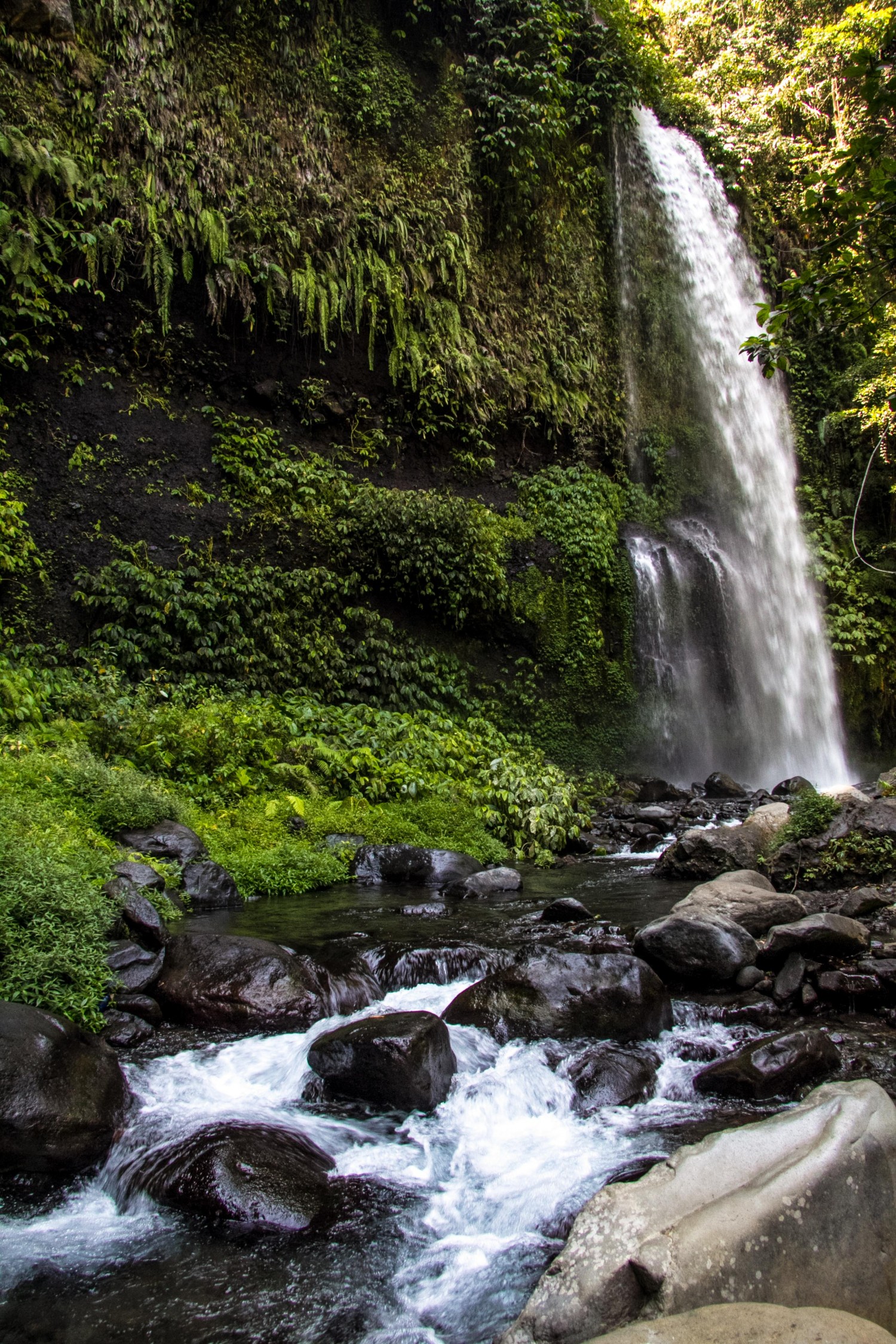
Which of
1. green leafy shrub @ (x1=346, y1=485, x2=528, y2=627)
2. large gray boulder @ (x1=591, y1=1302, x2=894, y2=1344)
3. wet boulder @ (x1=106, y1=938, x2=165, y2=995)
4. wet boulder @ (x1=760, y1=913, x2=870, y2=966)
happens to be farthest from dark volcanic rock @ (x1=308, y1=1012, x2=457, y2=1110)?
green leafy shrub @ (x1=346, y1=485, x2=528, y2=627)

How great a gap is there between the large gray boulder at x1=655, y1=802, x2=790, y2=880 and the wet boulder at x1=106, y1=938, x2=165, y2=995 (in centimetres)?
561

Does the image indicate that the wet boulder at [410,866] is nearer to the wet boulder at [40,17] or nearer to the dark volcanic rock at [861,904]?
the dark volcanic rock at [861,904]

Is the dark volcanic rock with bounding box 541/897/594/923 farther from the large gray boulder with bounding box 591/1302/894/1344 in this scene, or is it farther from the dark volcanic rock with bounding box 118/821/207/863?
the large gray boulder with bounding box 591/1302/894/1344

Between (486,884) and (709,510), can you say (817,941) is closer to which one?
(486,884)

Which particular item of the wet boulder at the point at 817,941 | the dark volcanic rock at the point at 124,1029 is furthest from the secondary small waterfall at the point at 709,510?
the dark volcanic rock at the point at 124,1029

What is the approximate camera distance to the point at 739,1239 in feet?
7.32

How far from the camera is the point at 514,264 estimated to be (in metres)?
17.5

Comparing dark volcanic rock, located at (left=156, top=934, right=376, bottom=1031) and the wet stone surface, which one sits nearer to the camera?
the wet stone surface

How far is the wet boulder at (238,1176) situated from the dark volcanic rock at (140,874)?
3.29m

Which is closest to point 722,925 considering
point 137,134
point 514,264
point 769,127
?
point 137,134

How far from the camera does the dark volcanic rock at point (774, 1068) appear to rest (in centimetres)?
398

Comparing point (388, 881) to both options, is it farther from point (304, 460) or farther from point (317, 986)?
point (304, 460)

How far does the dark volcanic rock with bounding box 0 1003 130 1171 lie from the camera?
3.36m

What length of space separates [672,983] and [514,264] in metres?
16.4
